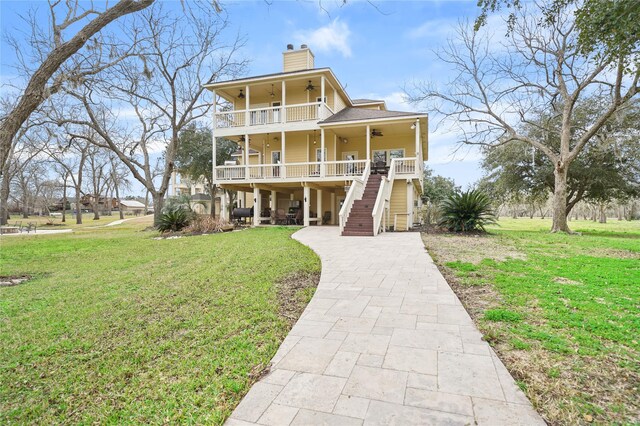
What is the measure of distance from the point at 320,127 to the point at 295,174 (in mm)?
2681

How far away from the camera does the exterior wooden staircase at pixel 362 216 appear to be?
11742 mm

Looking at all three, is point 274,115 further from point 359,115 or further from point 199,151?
point 199,151

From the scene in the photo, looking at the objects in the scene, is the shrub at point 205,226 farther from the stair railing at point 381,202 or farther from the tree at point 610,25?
the tree at point 610,25

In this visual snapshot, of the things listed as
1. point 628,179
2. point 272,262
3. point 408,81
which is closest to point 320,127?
point 408,81


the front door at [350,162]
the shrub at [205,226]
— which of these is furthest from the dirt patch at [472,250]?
the shrub at [205,226]

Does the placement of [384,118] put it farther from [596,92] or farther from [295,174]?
[596,92]

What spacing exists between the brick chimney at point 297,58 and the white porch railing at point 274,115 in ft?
12.8

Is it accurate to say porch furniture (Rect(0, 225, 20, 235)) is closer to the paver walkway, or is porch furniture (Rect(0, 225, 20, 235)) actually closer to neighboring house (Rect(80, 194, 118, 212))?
the paver walkway

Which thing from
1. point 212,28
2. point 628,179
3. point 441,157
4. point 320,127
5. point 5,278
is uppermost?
point 212,28

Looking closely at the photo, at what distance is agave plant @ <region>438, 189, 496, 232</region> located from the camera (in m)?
12.6

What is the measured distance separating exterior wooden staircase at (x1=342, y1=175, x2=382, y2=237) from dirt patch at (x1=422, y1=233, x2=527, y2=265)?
8.46 feet

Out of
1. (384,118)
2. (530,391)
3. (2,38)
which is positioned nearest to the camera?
(530,391)

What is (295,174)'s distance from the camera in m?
16.5

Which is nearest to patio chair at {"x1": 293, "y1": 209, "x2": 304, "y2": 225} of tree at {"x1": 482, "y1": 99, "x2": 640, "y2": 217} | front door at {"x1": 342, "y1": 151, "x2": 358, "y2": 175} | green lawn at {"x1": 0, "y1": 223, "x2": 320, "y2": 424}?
front door at {"x1": 342, "y1": 151, "x2": 358, "y2": 175}
